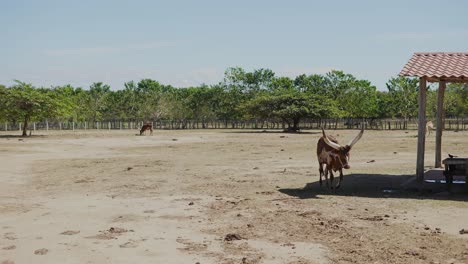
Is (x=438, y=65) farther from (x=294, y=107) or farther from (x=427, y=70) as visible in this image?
(x=294, y=107)

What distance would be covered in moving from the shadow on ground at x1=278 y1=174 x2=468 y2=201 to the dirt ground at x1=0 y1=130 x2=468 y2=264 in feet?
0.17

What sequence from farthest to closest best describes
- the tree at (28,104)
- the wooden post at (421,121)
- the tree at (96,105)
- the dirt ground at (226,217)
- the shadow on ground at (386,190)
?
the tree at (96,105) → the tree at (28,104) → the wooden post at (421,121) → the shadow on ground at (386,190) → the dirt ground at (226,217)

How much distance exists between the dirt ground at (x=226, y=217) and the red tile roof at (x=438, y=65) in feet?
10.2

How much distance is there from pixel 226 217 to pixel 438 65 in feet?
26.1

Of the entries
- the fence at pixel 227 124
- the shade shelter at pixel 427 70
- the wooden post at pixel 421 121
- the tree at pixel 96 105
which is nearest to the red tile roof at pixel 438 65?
the shade shelter at pixel 427 70

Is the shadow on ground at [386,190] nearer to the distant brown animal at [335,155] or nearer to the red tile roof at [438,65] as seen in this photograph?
the distant brown animal at [335,155]

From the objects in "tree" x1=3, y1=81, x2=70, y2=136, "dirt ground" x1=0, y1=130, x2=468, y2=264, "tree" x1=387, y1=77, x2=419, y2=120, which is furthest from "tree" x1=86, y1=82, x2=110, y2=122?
"dirt ground" x1=0, y1=130, x2=468, y2=264

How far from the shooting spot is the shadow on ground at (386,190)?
1277 centimetres

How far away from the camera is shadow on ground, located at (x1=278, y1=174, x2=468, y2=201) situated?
41.9 feet

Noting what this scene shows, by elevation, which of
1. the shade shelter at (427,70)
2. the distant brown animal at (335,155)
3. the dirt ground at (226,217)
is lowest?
the dirt ground at (226,217)

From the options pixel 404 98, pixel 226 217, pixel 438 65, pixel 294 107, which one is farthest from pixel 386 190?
pixel 404 98

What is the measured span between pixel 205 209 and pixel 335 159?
14.4ft

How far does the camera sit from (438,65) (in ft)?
46.6

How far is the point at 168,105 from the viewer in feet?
276
